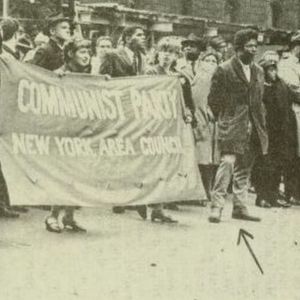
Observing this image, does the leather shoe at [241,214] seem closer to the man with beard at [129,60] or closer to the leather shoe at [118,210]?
the man with beard at [129,60]

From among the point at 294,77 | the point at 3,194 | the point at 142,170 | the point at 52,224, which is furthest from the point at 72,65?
the point at 294,77

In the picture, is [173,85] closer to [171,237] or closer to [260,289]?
[171,237]

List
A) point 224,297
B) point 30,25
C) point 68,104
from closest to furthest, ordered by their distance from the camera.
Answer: point 224,297
point 68,104
point 30,25

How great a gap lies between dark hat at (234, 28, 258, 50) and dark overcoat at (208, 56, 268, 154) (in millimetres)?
134

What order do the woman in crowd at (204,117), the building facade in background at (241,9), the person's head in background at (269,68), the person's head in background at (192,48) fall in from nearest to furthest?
the woman in crowd at (204,117), the person's head in background at (269,68), the person's head in background at (192,48), the building facade in background at (241,9)

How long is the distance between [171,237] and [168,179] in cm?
67

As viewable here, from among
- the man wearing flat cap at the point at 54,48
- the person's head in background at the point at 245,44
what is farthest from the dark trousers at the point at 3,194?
the person's head in background at the point at 245,44

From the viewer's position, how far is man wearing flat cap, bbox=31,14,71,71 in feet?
25.5

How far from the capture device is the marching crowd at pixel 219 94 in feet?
26.3

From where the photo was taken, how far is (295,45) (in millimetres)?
10367

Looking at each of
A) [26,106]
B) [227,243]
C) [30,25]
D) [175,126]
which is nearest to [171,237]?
[227,243]

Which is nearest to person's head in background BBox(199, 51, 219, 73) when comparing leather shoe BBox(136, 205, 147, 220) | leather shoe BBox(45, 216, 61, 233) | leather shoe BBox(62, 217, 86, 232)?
leather shoe BBox(136, 205, 147, 220)

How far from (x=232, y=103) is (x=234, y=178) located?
0.68m

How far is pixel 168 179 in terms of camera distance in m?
8.33
